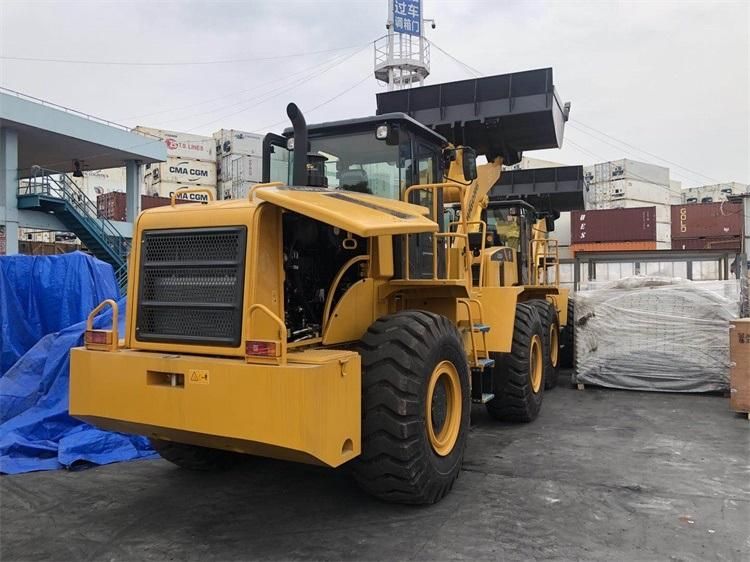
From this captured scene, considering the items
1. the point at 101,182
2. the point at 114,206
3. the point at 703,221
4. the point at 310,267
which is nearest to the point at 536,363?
the point at 310,267

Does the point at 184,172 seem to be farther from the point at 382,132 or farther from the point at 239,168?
the point at 382,132

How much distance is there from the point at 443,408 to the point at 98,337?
2529mm

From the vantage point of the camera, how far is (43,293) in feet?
23.4

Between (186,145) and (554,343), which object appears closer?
(554,343)

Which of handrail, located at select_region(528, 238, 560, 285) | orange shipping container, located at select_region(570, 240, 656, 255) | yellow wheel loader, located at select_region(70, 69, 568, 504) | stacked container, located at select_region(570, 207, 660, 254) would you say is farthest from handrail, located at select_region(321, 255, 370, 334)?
stacked container, located at select_region(570, 207, 660, 254)

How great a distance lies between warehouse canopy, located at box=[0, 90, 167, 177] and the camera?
16.8 meters

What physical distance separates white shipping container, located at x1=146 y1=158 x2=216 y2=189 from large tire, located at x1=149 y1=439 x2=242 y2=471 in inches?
1368

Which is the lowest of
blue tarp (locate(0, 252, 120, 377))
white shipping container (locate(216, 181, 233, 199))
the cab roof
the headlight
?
blue tarp (locate(0, 252, 120, 377))

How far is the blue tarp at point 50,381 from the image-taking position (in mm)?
5441

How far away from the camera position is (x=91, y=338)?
13.6 ft

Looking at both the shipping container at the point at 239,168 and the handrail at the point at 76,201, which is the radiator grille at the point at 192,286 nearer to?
the handrail at the point at 76,201

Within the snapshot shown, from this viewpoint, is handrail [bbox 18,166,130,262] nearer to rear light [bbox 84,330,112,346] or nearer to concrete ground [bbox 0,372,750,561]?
concrete ground [bbox 0,372,750,561]

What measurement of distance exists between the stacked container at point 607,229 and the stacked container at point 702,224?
9.76 ft

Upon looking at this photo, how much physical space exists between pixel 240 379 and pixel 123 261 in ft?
58.8
